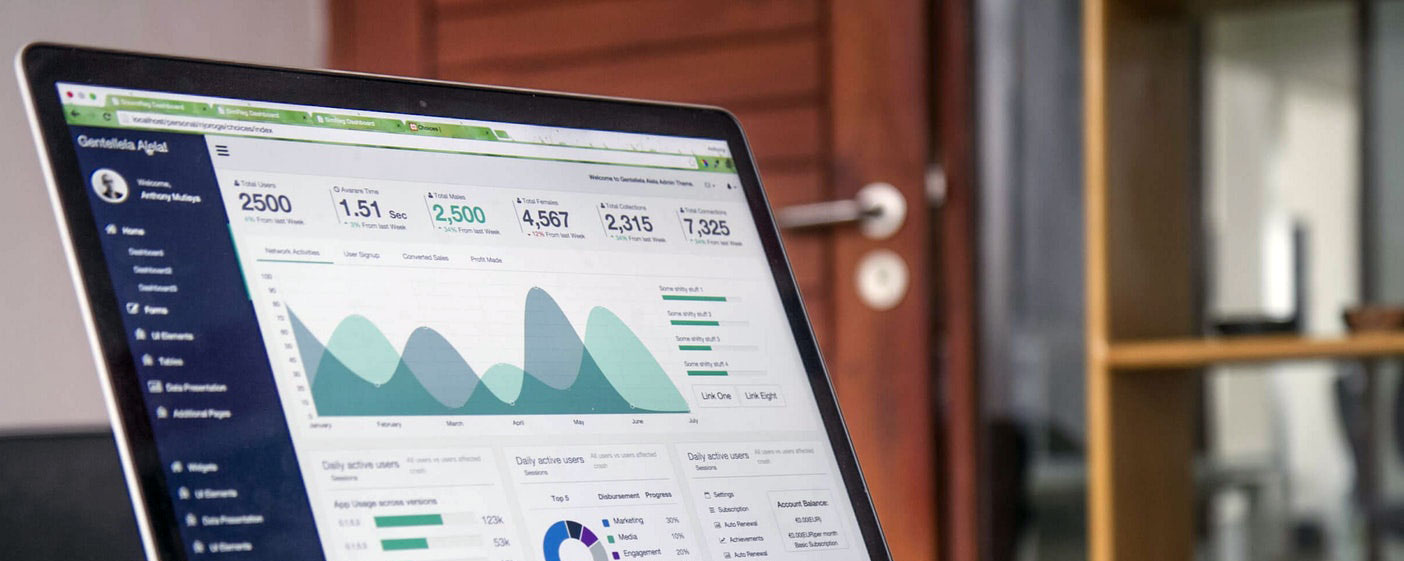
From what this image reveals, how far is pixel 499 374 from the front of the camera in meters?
0.45

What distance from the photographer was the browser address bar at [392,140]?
0.43 metres

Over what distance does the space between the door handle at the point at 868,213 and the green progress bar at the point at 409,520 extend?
121 centimetres

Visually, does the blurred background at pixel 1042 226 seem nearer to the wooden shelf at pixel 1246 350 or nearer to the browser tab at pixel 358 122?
the wooden shelf at pixel 1246 350

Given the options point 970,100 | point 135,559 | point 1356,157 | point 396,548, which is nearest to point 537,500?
point 396,548

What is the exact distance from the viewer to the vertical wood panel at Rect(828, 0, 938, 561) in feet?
5.17

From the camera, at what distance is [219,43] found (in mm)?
1729

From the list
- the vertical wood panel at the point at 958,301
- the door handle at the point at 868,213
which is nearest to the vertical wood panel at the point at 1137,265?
the vertical wood panel at the point at 958,301

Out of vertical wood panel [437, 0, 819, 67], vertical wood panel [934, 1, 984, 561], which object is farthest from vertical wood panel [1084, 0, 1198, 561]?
vertical wood panel [437, 0, 819, 67]

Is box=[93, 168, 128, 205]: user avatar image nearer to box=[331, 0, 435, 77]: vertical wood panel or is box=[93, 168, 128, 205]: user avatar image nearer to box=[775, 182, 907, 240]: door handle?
box=[775, 182, 907, 240]: door handle

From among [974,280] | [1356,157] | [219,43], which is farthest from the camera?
[1356,157]

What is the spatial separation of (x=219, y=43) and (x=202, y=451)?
1.50m

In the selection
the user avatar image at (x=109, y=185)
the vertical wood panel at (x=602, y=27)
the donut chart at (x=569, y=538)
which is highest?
the vertical wood panel at (x=602, y=27)

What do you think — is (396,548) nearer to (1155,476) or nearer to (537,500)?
(537,500)

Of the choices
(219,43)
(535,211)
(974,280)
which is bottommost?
(974,280)
